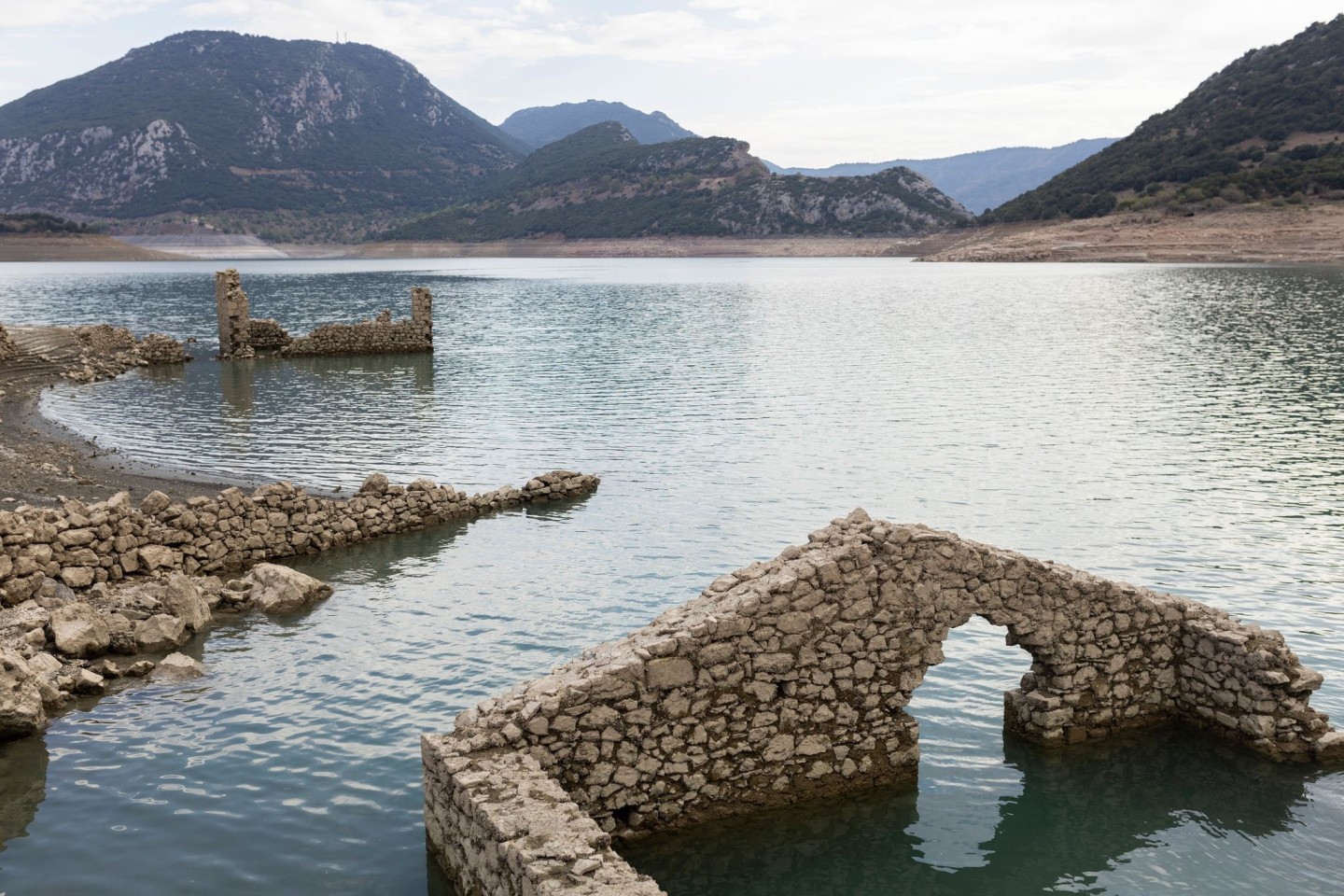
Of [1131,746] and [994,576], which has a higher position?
[994,576]

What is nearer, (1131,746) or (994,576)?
(994,576)

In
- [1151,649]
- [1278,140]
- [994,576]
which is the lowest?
[1151,649]

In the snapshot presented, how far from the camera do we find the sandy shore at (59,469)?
2556 cm

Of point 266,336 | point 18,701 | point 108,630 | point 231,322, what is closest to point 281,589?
point 108,630

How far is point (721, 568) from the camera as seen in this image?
21594 mm

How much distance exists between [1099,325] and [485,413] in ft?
149

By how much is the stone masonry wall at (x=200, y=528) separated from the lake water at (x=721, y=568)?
84 centimetres

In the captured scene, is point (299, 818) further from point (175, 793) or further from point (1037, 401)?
point (1037, 401)

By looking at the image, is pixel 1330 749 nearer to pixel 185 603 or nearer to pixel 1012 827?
pixel 1012 827

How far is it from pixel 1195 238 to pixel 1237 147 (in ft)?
89.1

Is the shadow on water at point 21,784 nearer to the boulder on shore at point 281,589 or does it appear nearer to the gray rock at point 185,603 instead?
the gray rock at point 185,603

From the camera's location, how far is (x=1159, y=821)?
485 inches

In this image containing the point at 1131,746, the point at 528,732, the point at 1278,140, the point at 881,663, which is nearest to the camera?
the point at 528,732

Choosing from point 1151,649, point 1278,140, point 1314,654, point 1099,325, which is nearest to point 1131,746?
point 1151,649
